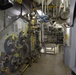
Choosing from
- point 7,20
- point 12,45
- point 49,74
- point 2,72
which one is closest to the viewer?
point 2,72

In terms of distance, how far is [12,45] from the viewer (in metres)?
2.52

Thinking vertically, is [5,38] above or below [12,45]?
above

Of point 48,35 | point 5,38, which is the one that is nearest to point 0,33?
point 5,38

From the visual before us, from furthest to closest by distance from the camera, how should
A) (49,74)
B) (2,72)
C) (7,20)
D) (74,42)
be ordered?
(49,74)
(7,20)
(2,72)
(74,42)

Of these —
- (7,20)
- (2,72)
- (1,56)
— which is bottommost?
(2,72)

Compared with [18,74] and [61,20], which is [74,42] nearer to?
[18,74]

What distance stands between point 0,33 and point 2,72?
694mm

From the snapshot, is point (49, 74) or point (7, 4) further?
point (49, 74)

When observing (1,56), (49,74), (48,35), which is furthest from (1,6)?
(48,35)

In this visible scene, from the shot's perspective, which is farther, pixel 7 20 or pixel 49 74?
pixel 49 74

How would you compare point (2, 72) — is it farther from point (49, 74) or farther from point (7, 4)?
point (49, 74)

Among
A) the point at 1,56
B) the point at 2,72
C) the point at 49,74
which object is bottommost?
the point at 49,74

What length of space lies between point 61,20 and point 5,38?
4.42 meters

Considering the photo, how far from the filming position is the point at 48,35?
8414mm
